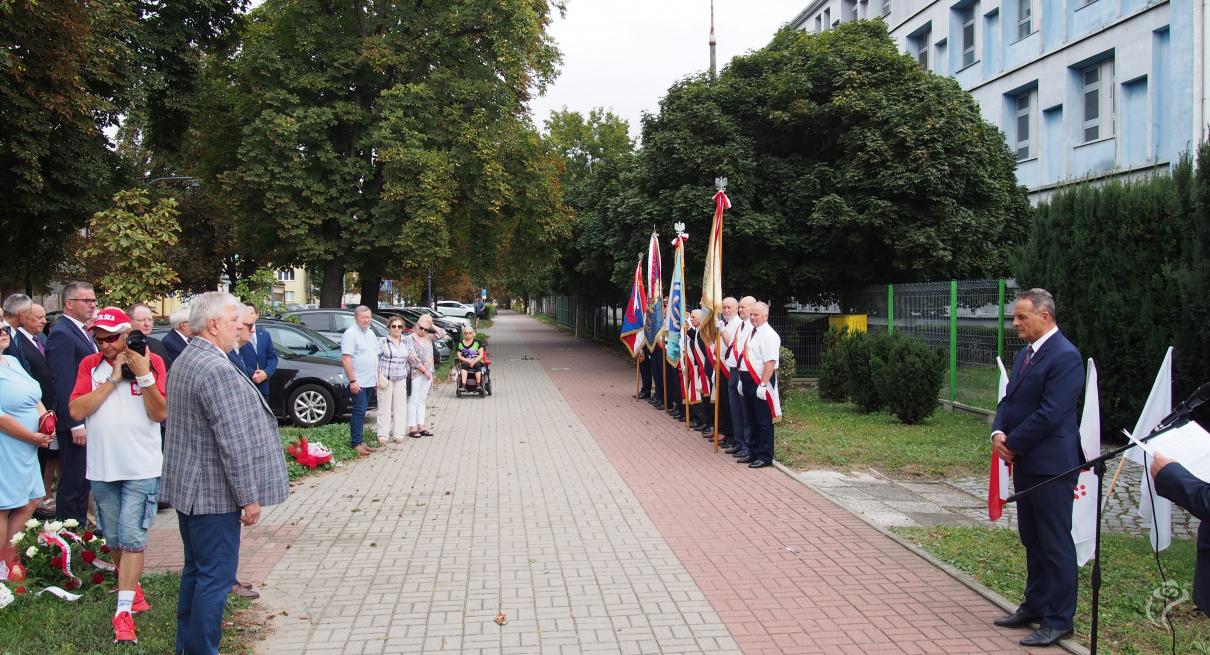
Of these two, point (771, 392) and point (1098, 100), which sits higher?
point (1098, 100)

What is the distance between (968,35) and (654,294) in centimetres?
2380

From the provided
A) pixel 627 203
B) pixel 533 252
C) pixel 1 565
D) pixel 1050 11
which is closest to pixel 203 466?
pixel 1 565

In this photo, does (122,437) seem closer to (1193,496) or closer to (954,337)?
(1193,496)

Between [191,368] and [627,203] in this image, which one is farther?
[627,203]

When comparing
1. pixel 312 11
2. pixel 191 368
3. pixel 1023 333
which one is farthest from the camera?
pixel 312 11

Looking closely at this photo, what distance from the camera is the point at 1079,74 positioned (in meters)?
26.0

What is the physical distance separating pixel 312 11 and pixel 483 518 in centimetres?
2080

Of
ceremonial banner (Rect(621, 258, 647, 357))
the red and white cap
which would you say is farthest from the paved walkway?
ceremonial banner (Rect(621, 258, 647, 357))

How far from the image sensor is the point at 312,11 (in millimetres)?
24062

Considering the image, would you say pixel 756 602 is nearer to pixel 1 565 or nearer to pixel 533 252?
pixel 1 565

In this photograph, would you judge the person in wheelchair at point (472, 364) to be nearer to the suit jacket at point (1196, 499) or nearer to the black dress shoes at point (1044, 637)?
the black dress shoes at point (1044, 637)

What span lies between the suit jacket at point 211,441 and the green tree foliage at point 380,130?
1959 cm

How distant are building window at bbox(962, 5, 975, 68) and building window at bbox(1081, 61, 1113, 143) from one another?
6.56 metres

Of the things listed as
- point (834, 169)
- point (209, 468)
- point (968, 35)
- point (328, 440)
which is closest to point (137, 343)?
point (209, 468)
